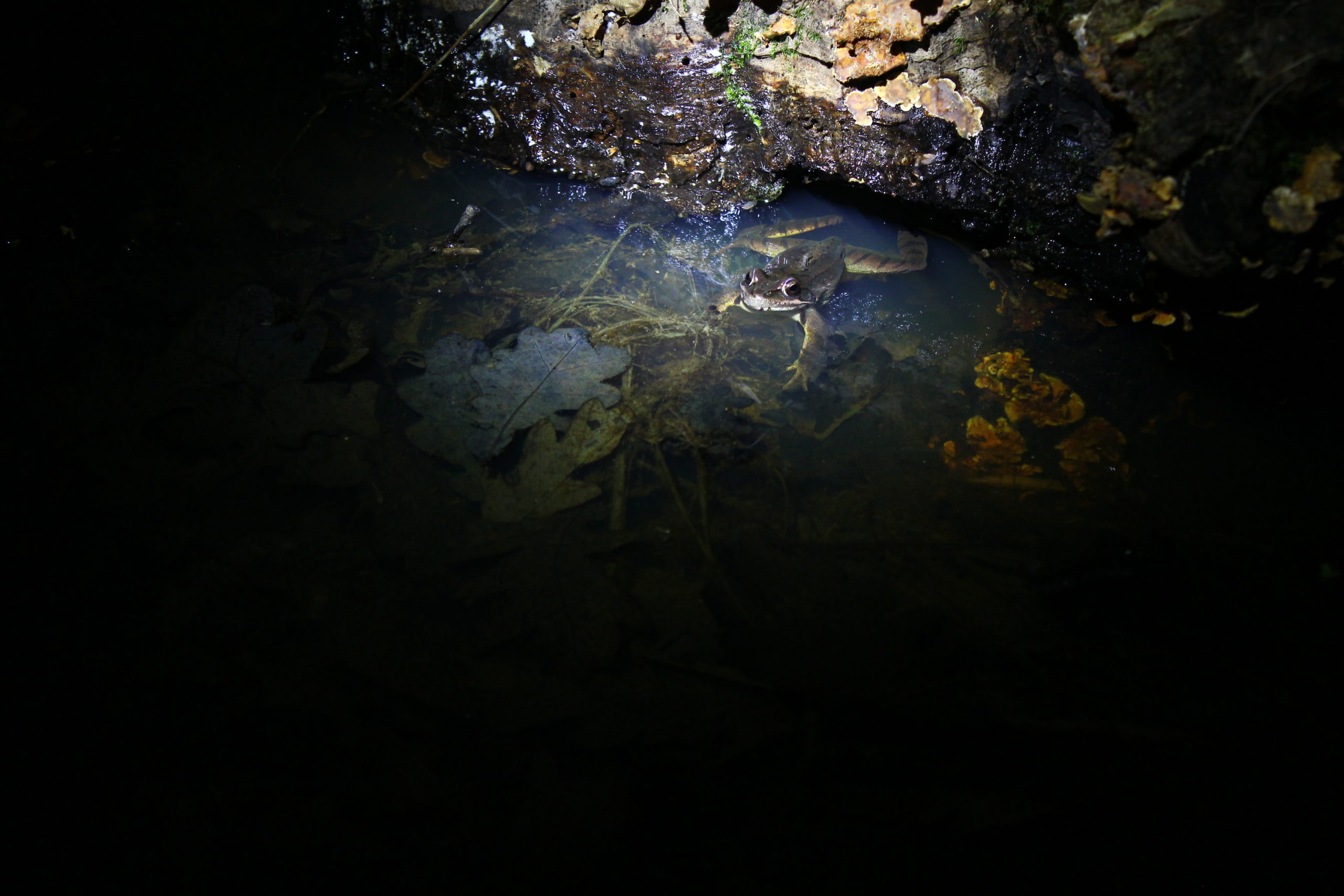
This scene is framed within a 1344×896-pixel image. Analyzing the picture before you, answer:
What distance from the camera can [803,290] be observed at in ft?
10.4

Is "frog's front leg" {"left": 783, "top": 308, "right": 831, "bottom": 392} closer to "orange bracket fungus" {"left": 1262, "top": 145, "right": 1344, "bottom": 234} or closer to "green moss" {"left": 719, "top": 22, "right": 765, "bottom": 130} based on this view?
"green moss" {"left": 719, "top": 22, "right": 765, "bottom": 130}

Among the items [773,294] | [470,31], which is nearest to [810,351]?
[773,294]

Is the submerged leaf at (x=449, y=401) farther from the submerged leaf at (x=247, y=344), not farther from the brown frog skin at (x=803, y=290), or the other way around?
the brown frog skin at (x=803, y=290)

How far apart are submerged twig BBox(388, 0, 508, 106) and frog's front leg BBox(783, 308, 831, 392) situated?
8.16ft

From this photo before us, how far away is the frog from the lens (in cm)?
304

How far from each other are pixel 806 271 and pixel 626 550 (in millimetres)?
1946

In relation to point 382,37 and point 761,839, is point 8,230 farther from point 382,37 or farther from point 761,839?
point 761,839

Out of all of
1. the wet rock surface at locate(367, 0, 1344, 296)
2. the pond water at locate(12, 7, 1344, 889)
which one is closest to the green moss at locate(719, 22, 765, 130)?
the wet rock surface at locate(367, 0, 1344, 296)

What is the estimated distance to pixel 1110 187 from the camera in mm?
2139

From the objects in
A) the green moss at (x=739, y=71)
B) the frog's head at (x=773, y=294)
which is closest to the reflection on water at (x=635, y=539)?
the frog's head at (x=773, y=294)

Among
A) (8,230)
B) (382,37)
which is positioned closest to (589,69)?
(382,37)

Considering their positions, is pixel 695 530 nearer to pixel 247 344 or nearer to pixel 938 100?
pixel 247 344

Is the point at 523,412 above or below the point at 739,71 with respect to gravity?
below

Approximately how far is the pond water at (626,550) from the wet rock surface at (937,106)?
1.49ft
